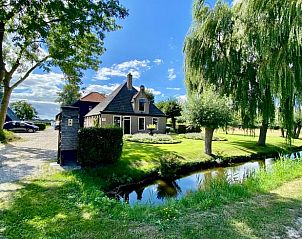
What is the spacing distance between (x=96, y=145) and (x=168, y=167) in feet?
10.3

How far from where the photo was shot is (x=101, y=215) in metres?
4.54

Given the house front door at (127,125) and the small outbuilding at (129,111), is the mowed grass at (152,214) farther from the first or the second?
the house front door at (127,125)

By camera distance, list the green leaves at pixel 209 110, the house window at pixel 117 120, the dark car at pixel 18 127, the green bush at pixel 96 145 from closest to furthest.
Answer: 1. the green bush at pixel 96 145
2. the green leaves at pixel 209 110
3. the house window at pixel 117 120
4. the dark car at pixel 18 127

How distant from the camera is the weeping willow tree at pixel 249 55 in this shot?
8195 mm

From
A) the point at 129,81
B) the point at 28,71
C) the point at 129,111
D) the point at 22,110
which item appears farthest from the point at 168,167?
the point at 22,110

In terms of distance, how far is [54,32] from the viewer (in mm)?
11930

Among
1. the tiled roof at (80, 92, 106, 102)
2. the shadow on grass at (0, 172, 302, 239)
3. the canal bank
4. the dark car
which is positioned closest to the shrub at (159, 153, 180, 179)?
the canal bank

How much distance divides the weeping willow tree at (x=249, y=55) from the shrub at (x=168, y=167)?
428 cm

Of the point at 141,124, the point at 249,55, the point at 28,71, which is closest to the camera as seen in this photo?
the point at 249,55

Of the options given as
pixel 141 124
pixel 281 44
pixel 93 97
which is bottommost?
pixel 141 124

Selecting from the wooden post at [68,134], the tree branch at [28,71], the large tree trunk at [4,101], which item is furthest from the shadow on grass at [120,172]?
the large tree trunk at [4,101]

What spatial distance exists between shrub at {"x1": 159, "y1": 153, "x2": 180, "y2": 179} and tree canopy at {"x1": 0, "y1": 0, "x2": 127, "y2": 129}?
5.32 m

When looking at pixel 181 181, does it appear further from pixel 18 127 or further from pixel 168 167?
pixel 18 127

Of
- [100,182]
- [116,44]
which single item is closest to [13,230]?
[100,182]
